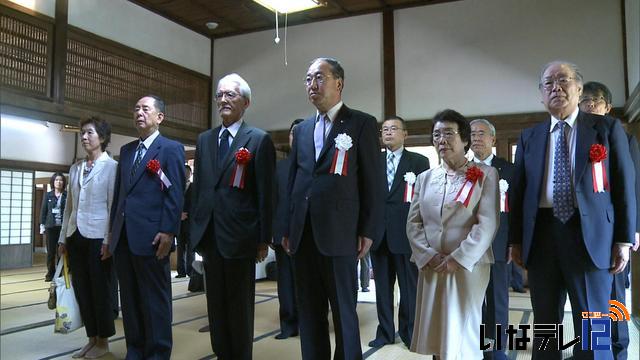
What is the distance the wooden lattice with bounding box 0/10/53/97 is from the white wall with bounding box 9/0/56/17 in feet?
0.35

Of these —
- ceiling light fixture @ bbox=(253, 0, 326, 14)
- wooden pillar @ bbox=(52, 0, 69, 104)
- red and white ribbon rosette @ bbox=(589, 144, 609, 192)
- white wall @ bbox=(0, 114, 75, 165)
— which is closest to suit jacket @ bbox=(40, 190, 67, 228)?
white wall @ bbox=(0, 114, 75, 165)

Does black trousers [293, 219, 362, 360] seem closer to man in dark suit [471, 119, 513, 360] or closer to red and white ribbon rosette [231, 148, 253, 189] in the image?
red and white ribbon rosette [231, 148, 253, 189]

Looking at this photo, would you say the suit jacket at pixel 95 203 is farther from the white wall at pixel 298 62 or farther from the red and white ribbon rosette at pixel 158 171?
the white wall at pixel 298 62

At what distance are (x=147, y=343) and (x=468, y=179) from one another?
171cm

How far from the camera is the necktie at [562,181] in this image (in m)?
1.87

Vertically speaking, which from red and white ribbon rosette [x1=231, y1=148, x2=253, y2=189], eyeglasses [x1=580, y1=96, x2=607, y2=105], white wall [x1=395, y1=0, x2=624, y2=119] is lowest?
red and white ribbon rosette [x1=231, y1=148, x2=253, y2=189]

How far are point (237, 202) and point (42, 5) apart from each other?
389cm

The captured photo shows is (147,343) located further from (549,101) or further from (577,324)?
(549,101)

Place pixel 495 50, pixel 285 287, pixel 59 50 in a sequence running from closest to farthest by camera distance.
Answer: pixel 285 287 → pixel 59 50 → pixel 495 50

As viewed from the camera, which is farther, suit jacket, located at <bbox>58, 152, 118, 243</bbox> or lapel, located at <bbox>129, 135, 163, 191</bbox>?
suit jacket, located at <bbox>58, 152, 118, 243</bbox>

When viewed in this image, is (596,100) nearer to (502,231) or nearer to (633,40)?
(502,231)

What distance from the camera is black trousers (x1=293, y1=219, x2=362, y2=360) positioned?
1.95 m

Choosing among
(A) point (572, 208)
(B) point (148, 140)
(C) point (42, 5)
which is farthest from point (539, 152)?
(C) point (42, 5)

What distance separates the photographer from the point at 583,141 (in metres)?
1.89
